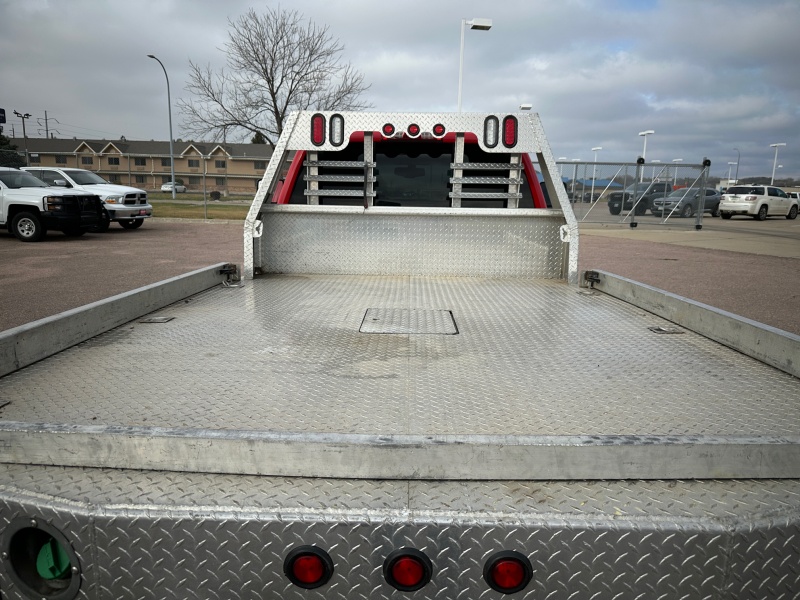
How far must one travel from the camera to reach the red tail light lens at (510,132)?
4.20 m

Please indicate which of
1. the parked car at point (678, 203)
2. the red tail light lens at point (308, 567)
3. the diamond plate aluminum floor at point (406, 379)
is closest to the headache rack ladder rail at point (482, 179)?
the diamond plate aluminum floor at point (406, 379)

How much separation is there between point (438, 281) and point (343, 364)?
209cm

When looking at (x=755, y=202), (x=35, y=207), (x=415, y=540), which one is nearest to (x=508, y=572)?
(x=415, y=540)

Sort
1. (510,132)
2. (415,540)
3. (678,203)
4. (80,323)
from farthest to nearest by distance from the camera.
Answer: (678,203) < (510,132) < (80,323) < (415,540)

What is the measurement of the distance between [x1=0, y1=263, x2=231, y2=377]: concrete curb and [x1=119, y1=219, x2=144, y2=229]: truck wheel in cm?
1680

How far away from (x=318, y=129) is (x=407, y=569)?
11.8 ft

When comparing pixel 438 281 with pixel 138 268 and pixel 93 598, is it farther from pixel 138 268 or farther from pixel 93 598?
pixel 138 268

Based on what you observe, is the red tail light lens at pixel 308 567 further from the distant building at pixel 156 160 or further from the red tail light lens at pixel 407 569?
the distant building at pixel 156 160

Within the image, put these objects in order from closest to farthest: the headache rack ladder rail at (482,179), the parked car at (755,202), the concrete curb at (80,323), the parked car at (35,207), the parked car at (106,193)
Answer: the concrete curb at (80,323), the headache rack ladder rail at (482,179), the parked car at (35,207), the parked car at (106,193), the parked car at (755,202)

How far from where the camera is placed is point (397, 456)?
134 cm

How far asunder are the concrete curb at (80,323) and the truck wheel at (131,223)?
1680 cm

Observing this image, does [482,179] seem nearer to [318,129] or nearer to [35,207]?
[318,129]

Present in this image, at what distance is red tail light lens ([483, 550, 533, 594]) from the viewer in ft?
4.09

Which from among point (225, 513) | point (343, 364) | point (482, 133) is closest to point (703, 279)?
point (482, 133)
